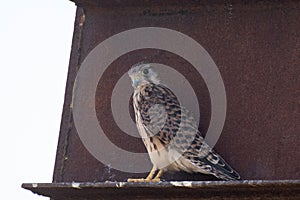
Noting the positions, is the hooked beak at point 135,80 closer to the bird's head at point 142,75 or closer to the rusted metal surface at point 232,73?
the bird's head at point 142,75

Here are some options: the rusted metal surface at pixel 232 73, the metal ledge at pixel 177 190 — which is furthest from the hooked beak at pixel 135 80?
the metal ledge at pixel 177 190

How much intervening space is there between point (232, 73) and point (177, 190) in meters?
1.07

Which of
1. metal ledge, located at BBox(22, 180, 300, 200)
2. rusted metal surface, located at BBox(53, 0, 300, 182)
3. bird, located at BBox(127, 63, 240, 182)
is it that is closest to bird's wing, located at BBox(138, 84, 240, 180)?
bird, located at BBox(127, 63, 240, 182)

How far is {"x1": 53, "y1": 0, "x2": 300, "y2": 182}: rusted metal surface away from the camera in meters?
5.73

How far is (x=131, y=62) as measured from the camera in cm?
629

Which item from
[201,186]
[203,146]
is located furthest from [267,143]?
[201,186]

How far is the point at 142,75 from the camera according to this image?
607cm

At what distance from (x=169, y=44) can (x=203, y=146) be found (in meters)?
0.90

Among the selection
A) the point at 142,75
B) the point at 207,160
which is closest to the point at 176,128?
the point at 207,160

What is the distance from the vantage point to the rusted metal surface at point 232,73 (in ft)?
18.8

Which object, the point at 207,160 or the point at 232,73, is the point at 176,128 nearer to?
the point at 207,160

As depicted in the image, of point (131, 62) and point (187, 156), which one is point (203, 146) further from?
point (131, 62)

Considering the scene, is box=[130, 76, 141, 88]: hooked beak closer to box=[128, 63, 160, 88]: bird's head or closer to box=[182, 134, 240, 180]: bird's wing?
box=[128, 63, 160, 88]: bird's head

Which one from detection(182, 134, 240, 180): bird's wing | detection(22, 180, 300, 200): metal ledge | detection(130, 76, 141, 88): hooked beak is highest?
detection(130, 76, 141, 88): hooked beak
